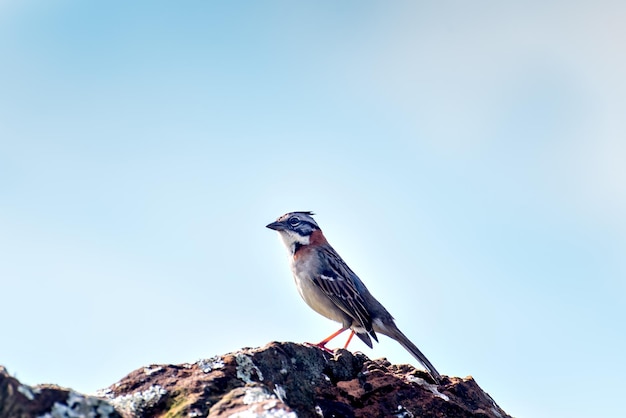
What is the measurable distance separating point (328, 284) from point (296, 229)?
136 cm

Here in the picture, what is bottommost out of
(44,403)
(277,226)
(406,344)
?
(44,403)

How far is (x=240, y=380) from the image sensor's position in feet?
20.3

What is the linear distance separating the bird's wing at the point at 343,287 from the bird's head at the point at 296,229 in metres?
0.45

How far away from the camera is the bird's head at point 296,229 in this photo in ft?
45.0

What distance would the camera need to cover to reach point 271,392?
573 cm

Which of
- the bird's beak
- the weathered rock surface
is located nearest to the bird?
the bird's beak

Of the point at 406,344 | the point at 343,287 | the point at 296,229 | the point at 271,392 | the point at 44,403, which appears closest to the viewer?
the point at 44,403

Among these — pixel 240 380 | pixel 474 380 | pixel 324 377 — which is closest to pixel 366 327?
pixel 474 380

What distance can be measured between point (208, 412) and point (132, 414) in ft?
1.82

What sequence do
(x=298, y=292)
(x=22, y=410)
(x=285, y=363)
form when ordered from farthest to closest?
(x=298, y=292) < (x=285, y=363) < (x=22, y=410)

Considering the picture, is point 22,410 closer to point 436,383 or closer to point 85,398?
point 85,398

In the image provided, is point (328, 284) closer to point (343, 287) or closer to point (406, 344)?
point (343, 287)

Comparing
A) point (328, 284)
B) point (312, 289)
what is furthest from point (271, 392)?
point (312, 289)

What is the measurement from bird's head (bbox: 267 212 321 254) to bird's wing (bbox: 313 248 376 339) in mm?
455
